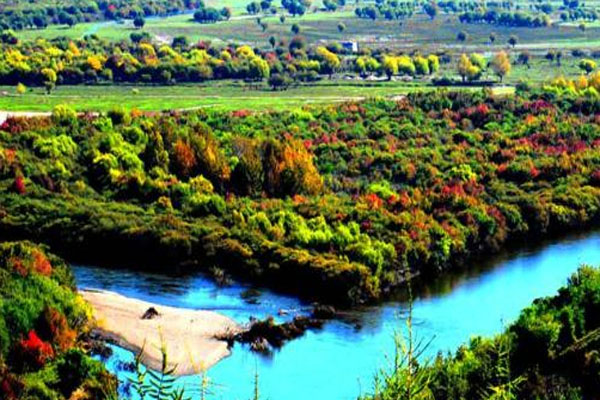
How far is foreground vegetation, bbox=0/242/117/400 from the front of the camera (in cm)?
2747

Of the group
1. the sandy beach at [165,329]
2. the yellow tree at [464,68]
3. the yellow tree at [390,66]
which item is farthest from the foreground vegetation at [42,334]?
the yellow tree at [390,66]

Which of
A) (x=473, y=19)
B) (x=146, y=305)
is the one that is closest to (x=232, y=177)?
(x=146, y=305)

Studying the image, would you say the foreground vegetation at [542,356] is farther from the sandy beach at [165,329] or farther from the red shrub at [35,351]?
the red shrub at [35,351]

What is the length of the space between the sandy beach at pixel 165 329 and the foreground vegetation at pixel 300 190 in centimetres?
447

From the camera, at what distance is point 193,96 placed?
73.1 metres

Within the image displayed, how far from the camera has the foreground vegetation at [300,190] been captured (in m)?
41.0

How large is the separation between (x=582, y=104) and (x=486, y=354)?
3818 cm

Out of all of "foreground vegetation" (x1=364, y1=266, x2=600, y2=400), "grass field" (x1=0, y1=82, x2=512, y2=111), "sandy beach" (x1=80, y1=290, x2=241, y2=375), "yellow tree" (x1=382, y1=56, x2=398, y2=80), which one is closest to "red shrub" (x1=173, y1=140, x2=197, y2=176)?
"sandy beach" (x1=80, y1=290, x2=241, y2=375)

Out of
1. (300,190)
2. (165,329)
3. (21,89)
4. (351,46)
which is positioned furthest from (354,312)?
(351,46)

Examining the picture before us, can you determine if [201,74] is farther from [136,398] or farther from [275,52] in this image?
[136,398]

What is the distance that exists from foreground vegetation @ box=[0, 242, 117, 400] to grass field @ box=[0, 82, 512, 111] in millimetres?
31966

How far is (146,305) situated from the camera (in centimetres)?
3625

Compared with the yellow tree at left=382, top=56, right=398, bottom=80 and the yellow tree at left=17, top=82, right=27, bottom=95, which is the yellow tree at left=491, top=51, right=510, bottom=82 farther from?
the yellow tree at left=17, top=82, right=27, bottom=95

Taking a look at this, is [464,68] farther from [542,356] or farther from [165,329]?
[542,356]
